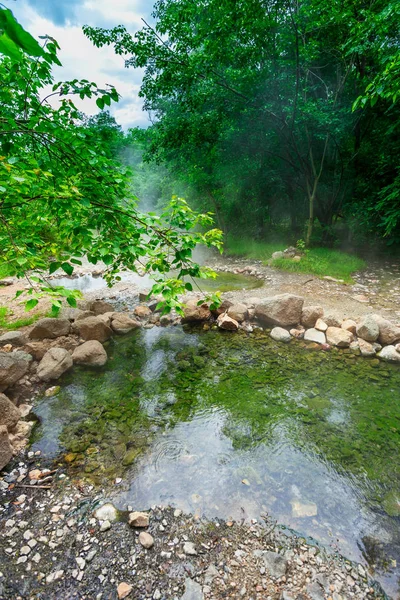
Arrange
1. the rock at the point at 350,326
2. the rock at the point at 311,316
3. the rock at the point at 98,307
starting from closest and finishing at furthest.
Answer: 1. the rock at the point at 350,326
2. the rock at the point at 311,316
3. the rock at the point at 98,307

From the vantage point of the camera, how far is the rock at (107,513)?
2.62 meters

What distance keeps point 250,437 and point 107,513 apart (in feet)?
6.15

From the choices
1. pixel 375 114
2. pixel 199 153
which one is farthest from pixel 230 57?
pixel 375 114

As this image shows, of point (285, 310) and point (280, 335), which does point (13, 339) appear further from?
point (285, 310)

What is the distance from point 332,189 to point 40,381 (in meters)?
14.1

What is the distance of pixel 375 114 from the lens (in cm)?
1063

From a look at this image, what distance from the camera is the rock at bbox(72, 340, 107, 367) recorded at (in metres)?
5.24

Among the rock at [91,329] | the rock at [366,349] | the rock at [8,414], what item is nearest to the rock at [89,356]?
the rock at [91,329]

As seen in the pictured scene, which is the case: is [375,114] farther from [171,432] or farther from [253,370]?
[171,432]

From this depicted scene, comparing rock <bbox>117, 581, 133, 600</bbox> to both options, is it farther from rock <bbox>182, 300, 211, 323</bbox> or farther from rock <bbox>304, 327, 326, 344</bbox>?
rock <bbox>182, 300, 211, 323</bbox>

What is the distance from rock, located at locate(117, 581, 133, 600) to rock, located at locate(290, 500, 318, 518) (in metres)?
1.58

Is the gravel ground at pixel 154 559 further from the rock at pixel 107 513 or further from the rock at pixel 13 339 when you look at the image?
the rock at pixel 13 339

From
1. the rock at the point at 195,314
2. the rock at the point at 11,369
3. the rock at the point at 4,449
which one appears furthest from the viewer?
the rock at the point at 195,314

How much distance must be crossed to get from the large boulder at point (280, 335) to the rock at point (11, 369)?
16.0ft
